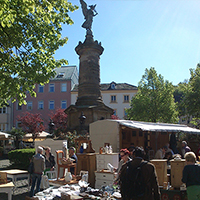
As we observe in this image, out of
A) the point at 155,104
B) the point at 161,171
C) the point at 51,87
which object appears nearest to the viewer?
the point at 161,171

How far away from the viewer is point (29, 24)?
9.91 metres

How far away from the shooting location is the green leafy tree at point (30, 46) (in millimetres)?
9484

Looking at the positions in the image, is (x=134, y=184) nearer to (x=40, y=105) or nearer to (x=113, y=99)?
(x=113, y=99)

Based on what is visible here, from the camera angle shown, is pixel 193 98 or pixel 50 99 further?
pixel 50 99

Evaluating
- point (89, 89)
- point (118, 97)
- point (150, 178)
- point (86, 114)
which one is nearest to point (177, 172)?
point (150, 178)

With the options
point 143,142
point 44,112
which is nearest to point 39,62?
point 143,142

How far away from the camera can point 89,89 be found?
22344mm

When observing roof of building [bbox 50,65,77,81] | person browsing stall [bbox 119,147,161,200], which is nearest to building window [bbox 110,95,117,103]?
roof of building [bbox 50,65,77,81]

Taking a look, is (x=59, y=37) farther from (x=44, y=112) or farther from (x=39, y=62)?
(x=44, y=112)

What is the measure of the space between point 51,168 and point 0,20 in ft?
17.1

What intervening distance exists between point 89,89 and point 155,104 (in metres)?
13.1

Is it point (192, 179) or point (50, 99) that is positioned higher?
point (50, 99)

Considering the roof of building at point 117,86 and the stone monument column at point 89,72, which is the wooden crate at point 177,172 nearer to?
the stone monument column at point 89,72

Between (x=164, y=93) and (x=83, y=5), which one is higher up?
(x=83, y=5)
